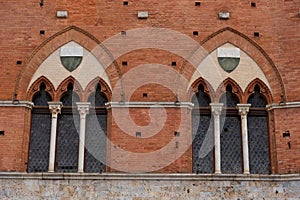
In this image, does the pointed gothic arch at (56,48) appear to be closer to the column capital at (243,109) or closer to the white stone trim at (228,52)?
the white stone trim at (228,52)

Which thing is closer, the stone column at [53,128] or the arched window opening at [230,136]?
the stone column at [53,128]

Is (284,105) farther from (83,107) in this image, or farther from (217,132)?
(83,107)

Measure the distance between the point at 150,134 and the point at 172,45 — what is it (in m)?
1.90

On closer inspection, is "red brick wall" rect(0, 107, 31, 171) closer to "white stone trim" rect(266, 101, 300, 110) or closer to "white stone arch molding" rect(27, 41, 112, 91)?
"white stone arch molding" rect(27, 41, 112, 91)

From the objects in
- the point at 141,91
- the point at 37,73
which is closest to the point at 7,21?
the point at 37,73

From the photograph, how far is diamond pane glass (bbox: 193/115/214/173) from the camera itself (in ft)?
36.8

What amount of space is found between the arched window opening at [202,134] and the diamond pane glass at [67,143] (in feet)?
7.29

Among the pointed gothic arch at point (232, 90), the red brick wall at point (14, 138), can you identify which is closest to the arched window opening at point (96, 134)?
the red brick wall at point (14, 138)

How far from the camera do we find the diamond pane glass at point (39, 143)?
36.7 ft

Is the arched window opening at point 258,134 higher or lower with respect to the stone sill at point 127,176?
higher

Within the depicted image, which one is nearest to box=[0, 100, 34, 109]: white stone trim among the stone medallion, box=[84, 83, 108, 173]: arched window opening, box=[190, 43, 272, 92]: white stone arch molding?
box=[84, 83, 108, 173]: arched window opening

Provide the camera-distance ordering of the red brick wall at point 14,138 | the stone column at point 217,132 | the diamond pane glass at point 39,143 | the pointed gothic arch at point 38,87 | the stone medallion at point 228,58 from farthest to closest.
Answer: the stone medallion at point 228,58, the pointed gothic arch at point 38,87, the diamond pane glass at point 39,143, the stone column at point 217,132, the red brick wall at point 14,138

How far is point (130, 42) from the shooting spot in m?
11.9

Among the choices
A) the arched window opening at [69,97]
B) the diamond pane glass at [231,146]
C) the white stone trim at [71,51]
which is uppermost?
the white stone trim at [71,51]
